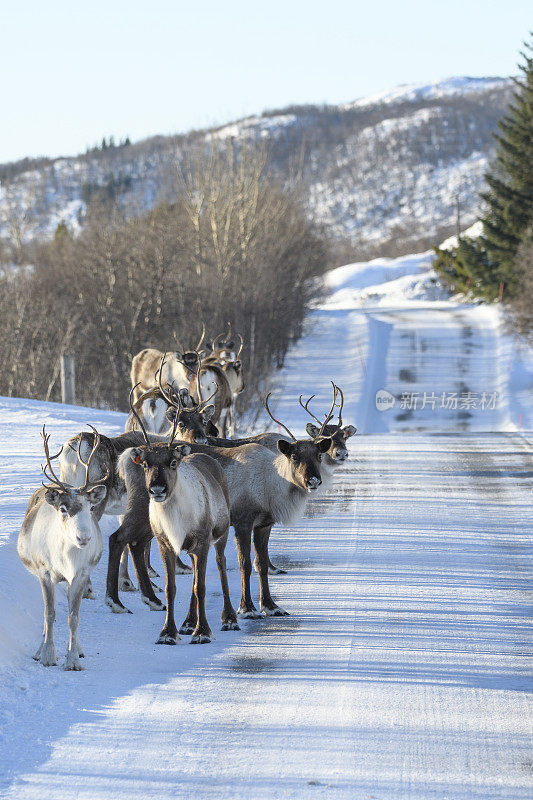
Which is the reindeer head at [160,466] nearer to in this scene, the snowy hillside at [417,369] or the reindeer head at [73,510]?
the reindeer head at [73,510]

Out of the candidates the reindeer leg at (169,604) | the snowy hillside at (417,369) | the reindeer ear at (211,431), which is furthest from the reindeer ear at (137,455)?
the snowy hillside at (417,369)

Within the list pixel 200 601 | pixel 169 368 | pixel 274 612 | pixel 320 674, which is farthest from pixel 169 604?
pixel 169 368

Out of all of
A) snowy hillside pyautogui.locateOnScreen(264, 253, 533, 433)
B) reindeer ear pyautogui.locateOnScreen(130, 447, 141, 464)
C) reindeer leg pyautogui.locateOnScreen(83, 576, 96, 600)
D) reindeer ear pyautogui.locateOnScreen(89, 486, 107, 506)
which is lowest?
snowy hillside pyautogui.locateOnScreen(264, 253, 533, 433)

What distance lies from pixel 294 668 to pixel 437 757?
1.79 metres

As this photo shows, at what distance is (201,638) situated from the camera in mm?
7930

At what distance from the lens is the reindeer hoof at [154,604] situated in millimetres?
8891

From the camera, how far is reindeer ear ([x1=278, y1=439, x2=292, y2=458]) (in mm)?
8953

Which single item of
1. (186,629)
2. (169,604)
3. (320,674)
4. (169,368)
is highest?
(169,368)

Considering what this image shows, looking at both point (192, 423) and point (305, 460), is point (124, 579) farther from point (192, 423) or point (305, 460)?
point (305, 460)

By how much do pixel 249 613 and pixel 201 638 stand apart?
879mm

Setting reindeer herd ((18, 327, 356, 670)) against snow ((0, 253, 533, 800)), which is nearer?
snow ((0, 253, 533, 800))

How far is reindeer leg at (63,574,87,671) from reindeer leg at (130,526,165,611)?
1.67 m

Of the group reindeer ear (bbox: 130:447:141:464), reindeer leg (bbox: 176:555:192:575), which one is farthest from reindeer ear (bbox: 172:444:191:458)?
reindeer leg (bbox: 176:555:192:575)

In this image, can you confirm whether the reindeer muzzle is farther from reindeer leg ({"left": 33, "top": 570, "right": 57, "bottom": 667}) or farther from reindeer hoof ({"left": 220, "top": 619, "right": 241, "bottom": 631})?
reindeer hoof ({"left": 220, "top": 619, "right": 241, "bottom": 631})
